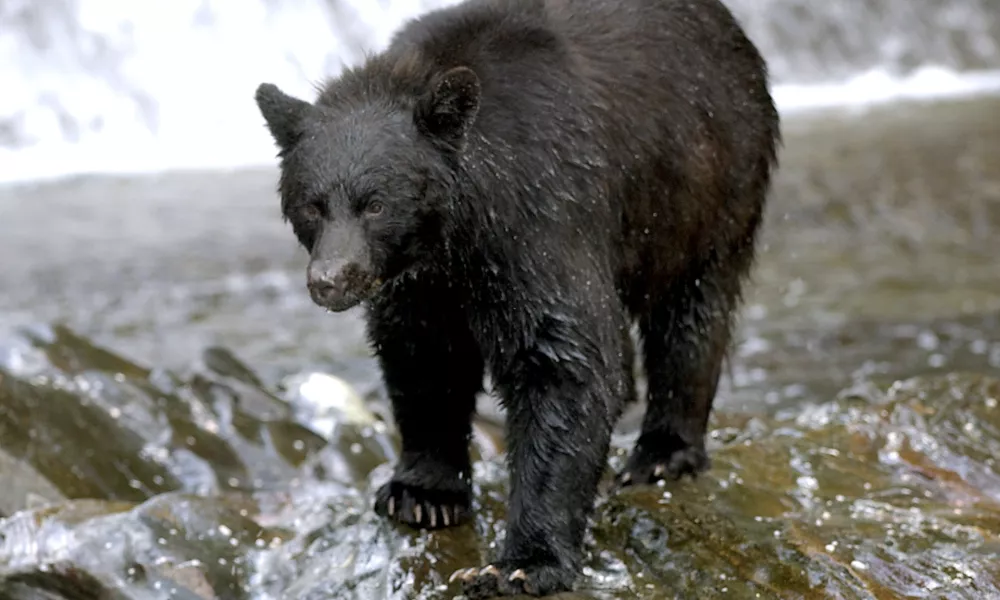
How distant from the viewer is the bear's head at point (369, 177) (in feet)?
12.0

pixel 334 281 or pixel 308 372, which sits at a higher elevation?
pixel 334 281

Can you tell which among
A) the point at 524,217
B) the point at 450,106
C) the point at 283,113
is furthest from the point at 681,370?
the point at 283,113

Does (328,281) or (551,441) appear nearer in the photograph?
(328,281)

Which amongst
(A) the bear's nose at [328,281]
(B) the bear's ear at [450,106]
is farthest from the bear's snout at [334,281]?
(B) the bear's ear at [450,106]

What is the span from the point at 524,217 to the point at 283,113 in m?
0.86

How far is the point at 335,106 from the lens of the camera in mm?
3971

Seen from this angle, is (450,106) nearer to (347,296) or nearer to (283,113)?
(283,113)

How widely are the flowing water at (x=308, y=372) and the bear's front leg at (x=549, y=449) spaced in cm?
20

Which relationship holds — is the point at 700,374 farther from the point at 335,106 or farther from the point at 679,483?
the point at 335,106

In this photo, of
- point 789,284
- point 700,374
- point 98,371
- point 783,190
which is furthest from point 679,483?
point 783,190

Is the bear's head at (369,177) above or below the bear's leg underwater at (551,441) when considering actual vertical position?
above

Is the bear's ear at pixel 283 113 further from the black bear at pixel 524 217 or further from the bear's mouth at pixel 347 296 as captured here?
the bear's mouth at pixel 347 296

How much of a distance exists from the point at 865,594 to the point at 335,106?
239 centimetres

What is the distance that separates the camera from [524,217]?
4031mm
